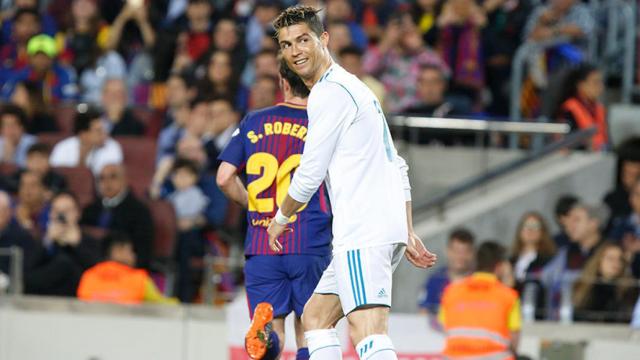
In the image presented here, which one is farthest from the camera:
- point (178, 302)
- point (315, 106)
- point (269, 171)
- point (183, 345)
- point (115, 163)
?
point (115, 163)

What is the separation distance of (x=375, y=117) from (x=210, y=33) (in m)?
10.1

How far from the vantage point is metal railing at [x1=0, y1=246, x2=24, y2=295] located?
1341 cm

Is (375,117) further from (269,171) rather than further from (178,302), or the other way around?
(178,302)

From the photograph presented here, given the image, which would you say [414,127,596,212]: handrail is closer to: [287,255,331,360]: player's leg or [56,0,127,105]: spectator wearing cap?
[56,0,127,105]: spectator wearing cap

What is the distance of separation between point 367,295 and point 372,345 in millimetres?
252

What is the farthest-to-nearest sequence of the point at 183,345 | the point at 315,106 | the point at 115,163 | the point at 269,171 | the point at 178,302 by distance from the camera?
1. the point at 115,163
2. the point at 178,302
3. the point at 183,345
4. the point at 269,171
5. the point at 315,106

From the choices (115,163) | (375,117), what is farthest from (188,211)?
(375,117)

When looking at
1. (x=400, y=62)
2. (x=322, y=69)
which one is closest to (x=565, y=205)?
(x=400, y=62)

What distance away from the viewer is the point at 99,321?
13.3 meters

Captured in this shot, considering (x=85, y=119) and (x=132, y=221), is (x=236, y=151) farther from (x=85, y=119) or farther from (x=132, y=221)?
(x=85, y=119)

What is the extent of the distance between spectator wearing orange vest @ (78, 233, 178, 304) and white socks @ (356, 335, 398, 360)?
569 centimetres

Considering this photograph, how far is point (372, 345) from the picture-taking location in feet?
26.1

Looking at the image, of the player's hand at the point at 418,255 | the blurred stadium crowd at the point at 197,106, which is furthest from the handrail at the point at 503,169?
the player's hand at the point at 418,255

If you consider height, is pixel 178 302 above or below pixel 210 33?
below
